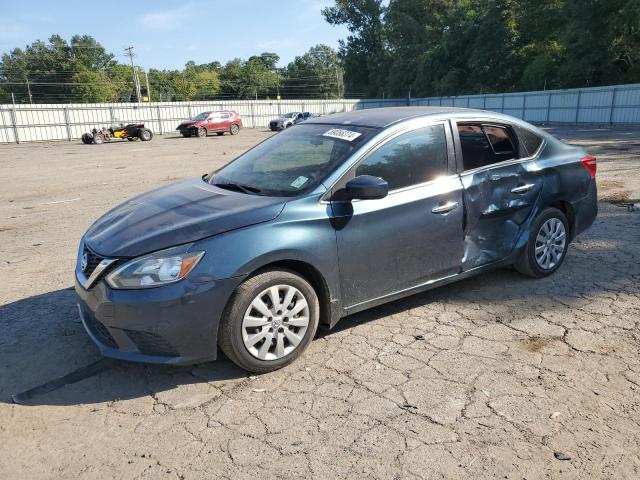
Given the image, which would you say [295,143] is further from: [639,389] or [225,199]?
[639,389]

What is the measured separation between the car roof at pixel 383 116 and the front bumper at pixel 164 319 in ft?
5.76

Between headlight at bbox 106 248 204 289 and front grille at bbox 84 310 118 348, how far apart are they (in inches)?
12.4

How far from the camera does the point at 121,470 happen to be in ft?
8.03

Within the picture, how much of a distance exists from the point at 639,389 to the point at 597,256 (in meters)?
2.68

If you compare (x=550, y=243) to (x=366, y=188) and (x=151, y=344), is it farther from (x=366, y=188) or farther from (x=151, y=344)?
(x=151, y=344)

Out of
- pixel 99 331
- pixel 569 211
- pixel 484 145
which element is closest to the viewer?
pixel 99 331

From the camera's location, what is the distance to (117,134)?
28.0m

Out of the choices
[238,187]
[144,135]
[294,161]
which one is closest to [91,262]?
[238,187]

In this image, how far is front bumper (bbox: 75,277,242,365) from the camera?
9.55ft

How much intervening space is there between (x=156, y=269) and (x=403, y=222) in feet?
5.74

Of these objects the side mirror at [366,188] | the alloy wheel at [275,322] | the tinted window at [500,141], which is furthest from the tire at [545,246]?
the alloy wheel at [275,322]

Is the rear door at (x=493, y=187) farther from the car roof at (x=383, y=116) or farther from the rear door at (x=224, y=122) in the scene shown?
the rear door at (x=224, y=122)

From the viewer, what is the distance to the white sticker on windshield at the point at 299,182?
140 inches

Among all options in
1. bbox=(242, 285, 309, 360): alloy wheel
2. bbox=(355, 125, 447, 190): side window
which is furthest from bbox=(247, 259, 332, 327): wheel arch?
bbox=(355, 125, 447, 190): side window
